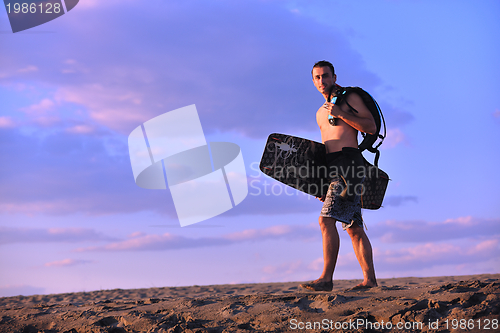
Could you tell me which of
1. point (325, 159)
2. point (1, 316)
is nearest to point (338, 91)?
point (325, 159)

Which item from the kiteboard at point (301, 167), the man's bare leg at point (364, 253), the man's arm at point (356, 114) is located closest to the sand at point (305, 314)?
the man's bare leg at point (364, 253)

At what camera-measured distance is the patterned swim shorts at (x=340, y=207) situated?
388cm

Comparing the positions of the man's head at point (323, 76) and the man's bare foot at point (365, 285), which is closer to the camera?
the man's bare foot at point (365, 285)

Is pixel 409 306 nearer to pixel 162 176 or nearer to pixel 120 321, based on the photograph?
pixel 120 321

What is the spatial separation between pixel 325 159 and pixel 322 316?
1787 mm

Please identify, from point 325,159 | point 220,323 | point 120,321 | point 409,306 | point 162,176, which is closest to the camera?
point 409,306

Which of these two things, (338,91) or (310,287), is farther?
(338,91)

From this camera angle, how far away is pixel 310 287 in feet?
12.3

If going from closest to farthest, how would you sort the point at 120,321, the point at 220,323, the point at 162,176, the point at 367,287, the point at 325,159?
the point at 220,323 → the point at 120,321 → the point at 367,287 → the point at 325,159 → the point at 162,176

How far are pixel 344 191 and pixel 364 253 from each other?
0.68 meters

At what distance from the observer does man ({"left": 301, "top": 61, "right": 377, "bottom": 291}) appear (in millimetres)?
3824

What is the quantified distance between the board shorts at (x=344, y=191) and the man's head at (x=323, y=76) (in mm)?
704

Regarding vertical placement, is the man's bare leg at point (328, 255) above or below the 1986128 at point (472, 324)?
above

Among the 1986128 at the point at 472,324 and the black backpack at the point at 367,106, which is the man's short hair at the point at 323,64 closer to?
the black backpack at the point at 367,106
